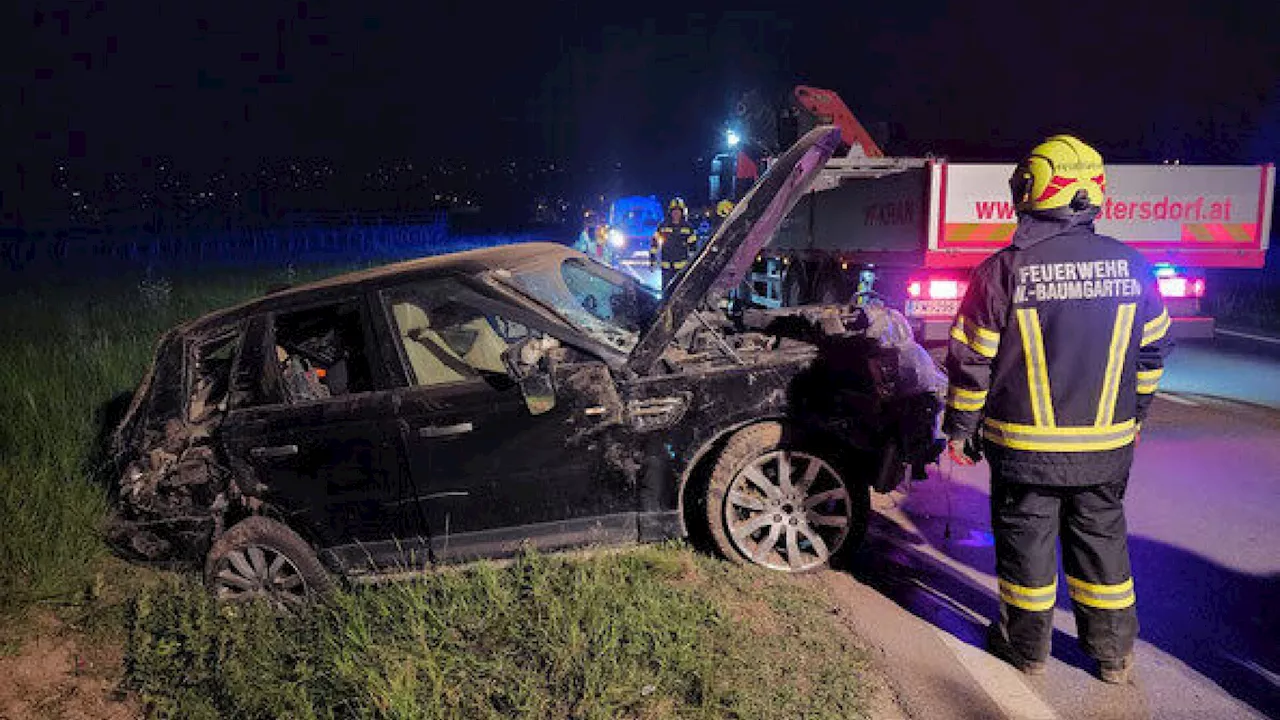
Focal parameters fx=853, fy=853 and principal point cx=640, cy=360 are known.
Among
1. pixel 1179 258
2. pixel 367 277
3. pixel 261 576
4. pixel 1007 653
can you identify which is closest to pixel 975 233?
pixel 1179 258

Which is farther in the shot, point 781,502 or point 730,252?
point 781,502

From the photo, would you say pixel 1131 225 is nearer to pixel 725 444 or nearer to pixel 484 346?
pixel 725 444

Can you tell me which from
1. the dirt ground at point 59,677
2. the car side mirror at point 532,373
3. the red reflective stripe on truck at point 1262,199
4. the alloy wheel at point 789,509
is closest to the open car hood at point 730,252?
the car side mirror at point 532,373

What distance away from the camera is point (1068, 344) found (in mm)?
3072

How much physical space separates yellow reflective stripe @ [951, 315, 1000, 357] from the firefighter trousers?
0.51m

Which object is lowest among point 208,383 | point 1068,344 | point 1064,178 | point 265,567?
point 265,567

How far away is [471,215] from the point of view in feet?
241

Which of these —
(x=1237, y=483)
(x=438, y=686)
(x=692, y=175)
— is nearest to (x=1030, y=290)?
(x=438, y=686)

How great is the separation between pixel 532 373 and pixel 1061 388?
209 centimetres

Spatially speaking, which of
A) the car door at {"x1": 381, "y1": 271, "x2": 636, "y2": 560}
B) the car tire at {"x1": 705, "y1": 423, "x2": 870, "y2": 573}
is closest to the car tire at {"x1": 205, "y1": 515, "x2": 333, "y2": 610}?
the car door at {"x1": 381, "y1": 271, "x2": 636, "y2": 560}

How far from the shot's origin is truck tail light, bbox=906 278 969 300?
25.6 feet

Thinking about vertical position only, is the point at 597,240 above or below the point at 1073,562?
above

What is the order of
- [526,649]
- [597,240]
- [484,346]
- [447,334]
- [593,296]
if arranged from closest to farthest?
[526,649]
[447,334]
[484,346]
[593,296]
[597,240]

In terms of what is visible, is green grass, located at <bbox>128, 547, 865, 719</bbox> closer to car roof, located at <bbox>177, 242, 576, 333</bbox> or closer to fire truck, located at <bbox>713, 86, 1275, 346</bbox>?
car roof, located at <bbox>177, 242, 576, 333</bbox>
